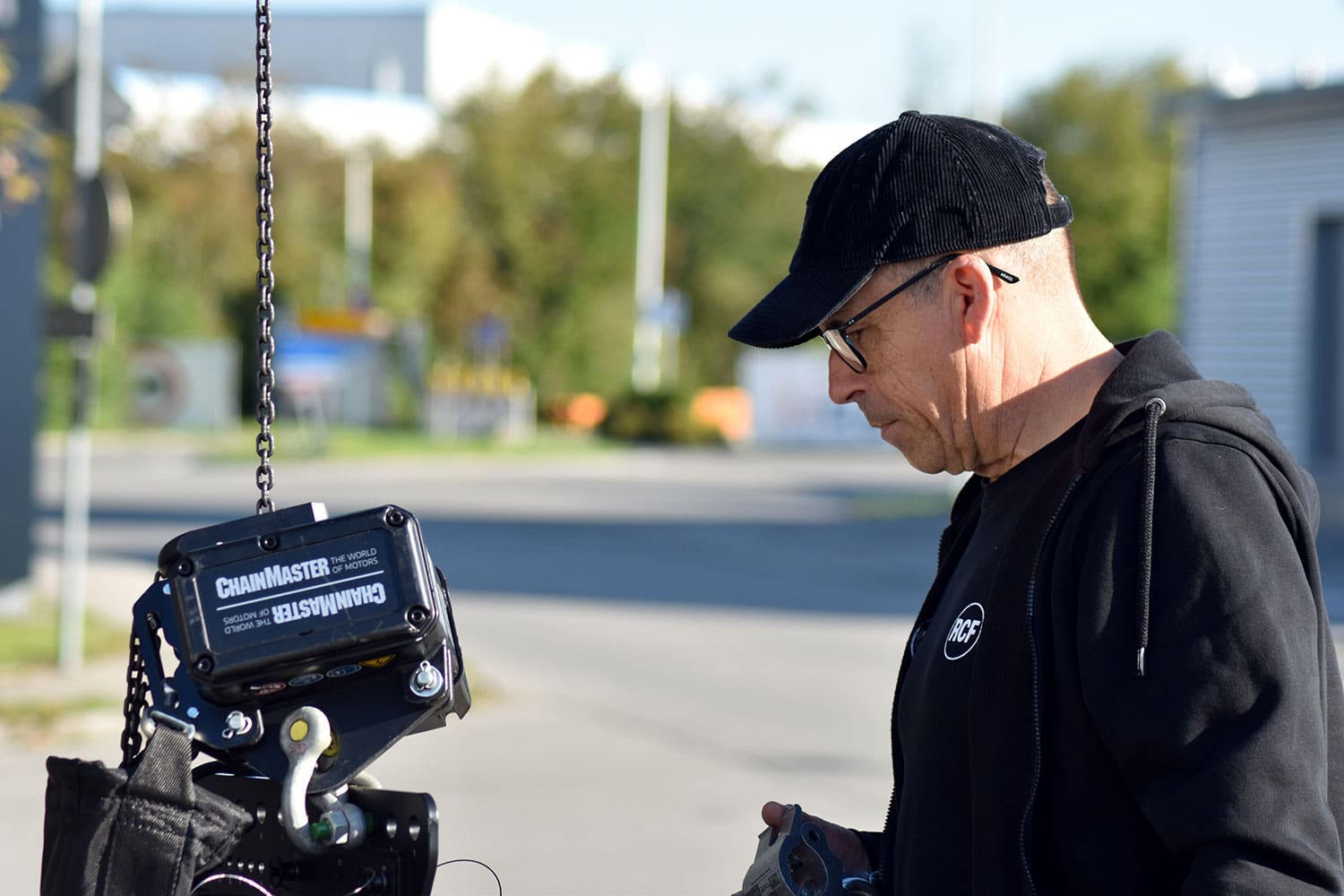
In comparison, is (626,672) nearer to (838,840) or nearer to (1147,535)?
(838,840)

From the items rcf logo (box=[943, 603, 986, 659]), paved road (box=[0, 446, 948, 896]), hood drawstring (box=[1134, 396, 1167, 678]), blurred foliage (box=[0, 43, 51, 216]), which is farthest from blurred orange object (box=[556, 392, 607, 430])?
hood drawstring (box=[1134, 396, 1167, 678])

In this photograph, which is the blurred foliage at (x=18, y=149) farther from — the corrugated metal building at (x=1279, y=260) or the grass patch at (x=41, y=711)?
the corrugated metal building at (x=1279, y=260)

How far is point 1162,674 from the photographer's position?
1545 millimetres

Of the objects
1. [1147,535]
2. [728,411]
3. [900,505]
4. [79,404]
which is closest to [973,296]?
[1147,535]

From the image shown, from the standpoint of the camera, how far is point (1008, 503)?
193 centimetres

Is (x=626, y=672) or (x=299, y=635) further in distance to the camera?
(x=626, y=672)

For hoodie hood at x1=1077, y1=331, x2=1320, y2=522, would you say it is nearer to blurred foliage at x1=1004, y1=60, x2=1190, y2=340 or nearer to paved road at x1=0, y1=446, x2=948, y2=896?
paved road at x1=0, y1=446, x2=948, y2=896

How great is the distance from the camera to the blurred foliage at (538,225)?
39094mm

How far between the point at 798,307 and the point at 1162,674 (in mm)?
581

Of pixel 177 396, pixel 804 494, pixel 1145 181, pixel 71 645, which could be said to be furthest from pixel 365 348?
pixel 71 645

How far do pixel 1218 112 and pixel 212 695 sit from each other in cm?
1826

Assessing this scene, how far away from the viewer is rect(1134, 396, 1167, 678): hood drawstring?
1.56m

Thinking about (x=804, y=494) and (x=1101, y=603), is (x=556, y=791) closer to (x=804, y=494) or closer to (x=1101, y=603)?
(x=1101, y=603)

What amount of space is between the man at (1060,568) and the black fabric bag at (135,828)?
767mm
